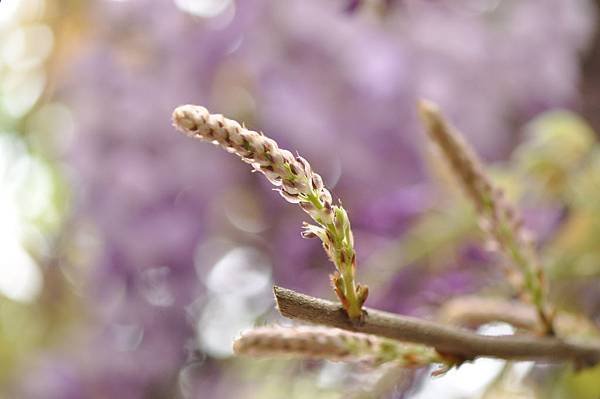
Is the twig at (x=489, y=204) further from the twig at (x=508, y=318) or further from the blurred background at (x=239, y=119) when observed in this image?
the blurred background at (x=239, y=119)

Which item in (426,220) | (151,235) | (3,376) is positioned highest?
(426,220)

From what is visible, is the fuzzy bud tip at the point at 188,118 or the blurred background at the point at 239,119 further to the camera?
the blurred background at the point at 239,119

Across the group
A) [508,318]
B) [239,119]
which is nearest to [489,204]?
[508,318]

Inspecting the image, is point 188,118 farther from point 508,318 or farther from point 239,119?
point 239,119

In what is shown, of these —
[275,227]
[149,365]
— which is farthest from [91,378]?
[275,227]

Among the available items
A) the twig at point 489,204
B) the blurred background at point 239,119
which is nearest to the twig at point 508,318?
the twig at point 489,204

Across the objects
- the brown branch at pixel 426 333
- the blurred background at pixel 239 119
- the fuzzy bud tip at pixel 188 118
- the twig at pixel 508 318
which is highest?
the fuzzy bud tip at pixel 188 118

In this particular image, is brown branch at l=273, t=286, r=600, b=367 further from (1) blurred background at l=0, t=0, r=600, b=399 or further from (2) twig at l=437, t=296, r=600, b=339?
(1) blurred background at l=0, t=0, r=600, b=399

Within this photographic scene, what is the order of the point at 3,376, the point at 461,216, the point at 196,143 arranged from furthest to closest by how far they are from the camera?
the point at 3,376
the point at 196,143
the point at 461,216

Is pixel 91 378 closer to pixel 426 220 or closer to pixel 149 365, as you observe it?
pixel 149 365
